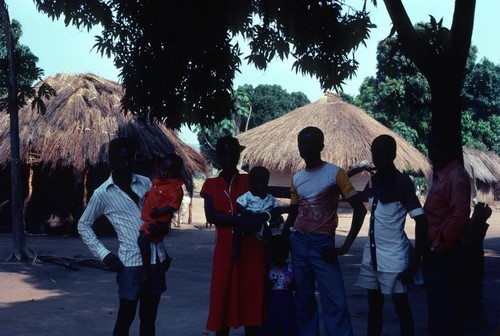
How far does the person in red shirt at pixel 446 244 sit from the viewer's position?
13.3 feet

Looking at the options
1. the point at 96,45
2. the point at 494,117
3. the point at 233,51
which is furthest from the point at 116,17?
the point at 494,117

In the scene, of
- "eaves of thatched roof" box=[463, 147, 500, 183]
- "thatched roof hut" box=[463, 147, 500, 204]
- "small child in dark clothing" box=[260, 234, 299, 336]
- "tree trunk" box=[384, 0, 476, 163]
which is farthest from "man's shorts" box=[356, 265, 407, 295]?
"eaves of thatched roof" box=[463, 147, 500, 183]

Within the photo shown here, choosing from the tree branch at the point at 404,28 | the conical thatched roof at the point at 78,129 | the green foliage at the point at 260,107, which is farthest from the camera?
the green foliage at the point at 260,107

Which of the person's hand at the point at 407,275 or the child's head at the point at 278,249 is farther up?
the child's head at the point at 278,249

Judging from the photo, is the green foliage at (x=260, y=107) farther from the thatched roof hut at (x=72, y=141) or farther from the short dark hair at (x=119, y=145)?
the short dark hair at (x=119, y=145)

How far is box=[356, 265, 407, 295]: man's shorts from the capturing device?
162 inches

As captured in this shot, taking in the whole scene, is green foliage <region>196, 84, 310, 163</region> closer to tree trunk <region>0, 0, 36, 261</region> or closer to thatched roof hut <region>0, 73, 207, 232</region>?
thatched roof hut <region>0, 73, 207, 232</region>

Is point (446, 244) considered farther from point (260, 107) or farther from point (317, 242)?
point (260, 107)

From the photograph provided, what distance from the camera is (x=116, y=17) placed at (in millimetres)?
7547

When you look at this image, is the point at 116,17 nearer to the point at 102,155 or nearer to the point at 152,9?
the point at 152,9

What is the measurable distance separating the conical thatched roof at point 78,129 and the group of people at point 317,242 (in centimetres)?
1071

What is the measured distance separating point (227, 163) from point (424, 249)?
1.40 metres

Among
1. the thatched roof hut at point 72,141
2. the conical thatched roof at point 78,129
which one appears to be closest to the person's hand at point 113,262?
the conical thatched roof at point 78,129

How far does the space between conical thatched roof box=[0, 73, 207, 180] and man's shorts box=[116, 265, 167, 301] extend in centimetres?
1086
